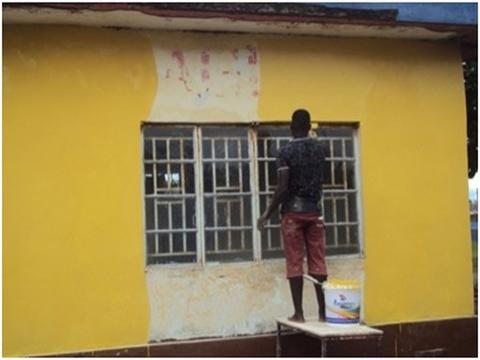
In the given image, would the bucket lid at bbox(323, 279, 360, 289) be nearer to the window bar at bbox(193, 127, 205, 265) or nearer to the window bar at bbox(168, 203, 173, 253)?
the window bar at bbox(193, 127, 205, 265)

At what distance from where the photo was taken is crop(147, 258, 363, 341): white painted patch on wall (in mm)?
5809

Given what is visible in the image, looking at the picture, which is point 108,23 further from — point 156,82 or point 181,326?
point 181,326

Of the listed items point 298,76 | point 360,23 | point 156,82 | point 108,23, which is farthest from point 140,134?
point 360,23

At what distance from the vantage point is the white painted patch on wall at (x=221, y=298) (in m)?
5.81

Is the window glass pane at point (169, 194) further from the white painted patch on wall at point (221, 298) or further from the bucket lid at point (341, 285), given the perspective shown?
the bucket lid at point (341, 285)

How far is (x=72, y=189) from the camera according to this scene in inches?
220

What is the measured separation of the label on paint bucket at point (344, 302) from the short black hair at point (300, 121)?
122 centimetres

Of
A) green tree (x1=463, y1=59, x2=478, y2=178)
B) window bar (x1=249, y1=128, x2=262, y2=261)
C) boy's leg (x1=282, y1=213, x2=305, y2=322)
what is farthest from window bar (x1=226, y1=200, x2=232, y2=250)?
green tree (x1=463, y1=59, x2=478, y2=178)

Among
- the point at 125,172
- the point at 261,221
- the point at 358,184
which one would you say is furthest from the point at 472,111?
the point at 125,172

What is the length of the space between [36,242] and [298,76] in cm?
261

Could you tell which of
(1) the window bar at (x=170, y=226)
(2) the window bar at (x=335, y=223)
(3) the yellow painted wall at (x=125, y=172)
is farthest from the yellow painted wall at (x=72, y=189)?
(2) the window bar at (x=335, y=223)

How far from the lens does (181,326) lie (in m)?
5.84

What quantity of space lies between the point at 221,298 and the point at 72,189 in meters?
1.54

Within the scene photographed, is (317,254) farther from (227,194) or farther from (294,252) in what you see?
(227,194)
